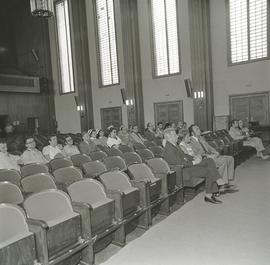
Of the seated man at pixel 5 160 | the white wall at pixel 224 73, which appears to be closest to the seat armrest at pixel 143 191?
the seated man at pixel 5 160

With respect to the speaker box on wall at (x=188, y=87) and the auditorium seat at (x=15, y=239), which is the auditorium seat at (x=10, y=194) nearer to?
the auditorium seat at (x=15, y=239)

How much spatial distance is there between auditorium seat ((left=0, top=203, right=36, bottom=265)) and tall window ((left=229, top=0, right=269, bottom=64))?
32.1 ft

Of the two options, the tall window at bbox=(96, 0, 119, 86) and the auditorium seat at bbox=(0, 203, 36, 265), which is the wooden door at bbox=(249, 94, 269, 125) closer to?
the tall window at bbox=(96, 0, 119, 86)

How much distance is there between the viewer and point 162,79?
11922mm

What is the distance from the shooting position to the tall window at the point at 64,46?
47.9ft

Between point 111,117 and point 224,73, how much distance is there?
557 cm

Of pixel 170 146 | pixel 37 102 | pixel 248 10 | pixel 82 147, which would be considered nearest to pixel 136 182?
pixel 170 146

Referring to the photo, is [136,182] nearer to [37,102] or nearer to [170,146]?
[170,146]

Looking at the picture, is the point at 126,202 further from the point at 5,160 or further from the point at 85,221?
the point at 5,160

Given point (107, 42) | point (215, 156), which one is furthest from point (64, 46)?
point (215, 156)

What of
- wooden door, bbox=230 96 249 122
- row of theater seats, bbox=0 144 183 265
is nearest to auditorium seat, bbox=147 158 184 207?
row of theater seats, bbox=0 144 183 265

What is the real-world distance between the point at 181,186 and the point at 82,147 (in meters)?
2.68

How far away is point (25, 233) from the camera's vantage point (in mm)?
2000

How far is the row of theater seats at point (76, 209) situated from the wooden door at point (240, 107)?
7.09 meters
